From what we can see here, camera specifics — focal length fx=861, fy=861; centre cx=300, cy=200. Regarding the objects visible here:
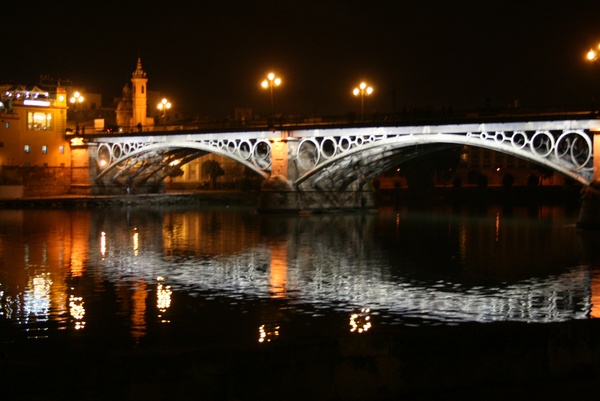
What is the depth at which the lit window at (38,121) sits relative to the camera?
93.8 meters

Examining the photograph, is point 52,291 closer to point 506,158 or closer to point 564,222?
point 564,222

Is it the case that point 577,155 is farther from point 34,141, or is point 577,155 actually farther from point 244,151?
point 34,141

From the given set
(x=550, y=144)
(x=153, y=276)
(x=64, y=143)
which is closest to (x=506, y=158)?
(x=64, y=143)

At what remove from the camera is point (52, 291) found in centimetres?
2639

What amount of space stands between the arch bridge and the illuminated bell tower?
43.7 ft

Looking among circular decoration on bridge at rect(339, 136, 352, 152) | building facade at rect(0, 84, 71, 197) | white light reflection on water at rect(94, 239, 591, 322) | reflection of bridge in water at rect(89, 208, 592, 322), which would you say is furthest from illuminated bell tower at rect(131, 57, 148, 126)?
white light reflection on water at rect(94, 239, 591, 322)

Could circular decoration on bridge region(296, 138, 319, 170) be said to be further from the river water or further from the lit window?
the lit window

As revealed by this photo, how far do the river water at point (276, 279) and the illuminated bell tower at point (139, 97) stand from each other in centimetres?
4263

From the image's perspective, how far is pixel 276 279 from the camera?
29766 millimetres

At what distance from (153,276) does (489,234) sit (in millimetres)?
25543

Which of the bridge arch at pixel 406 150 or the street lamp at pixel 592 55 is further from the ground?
the street lamp at pixel 592 55

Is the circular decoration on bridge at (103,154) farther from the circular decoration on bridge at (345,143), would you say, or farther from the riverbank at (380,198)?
the circular decoration on bridge at (345,143)

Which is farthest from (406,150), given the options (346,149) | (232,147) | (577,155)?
(232,147)

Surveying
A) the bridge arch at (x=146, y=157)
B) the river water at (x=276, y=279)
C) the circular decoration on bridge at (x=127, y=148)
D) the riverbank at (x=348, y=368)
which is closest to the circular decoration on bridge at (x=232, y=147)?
the bridge arch at (x=146, y=157)
